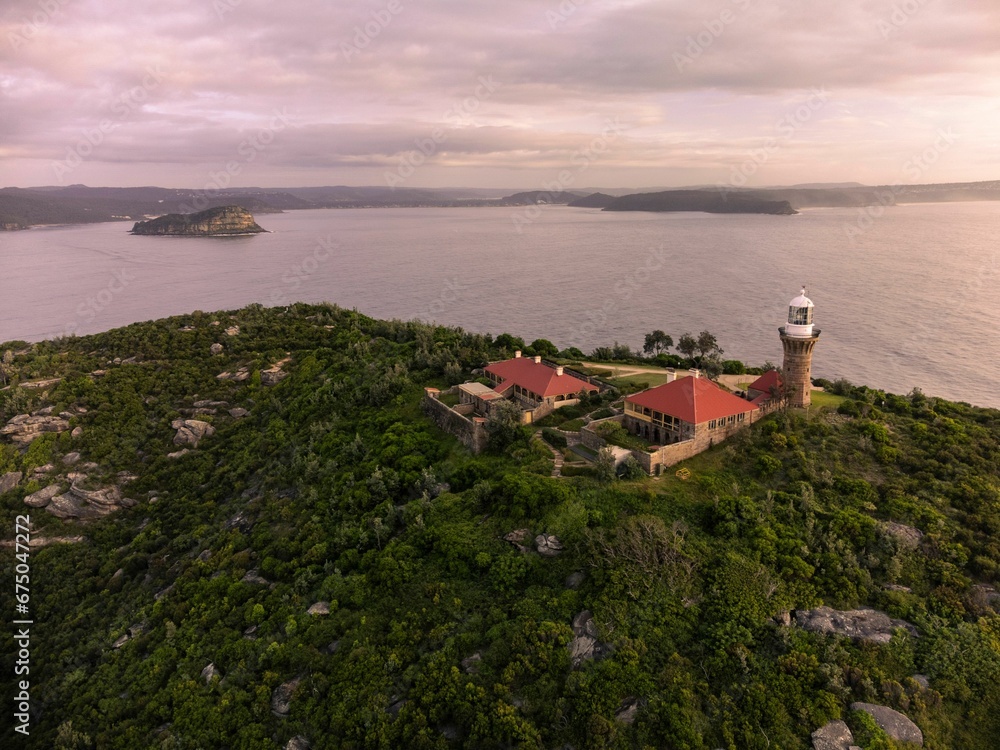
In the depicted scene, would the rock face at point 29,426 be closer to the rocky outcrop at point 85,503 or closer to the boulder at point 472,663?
the rocky outcrop at point 85,503

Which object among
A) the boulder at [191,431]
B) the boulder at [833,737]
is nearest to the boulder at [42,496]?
the boulder at [191,431]

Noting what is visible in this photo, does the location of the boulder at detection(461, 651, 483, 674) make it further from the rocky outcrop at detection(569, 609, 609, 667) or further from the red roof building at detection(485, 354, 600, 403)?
the red roof building at detection(485, 354, 600, 403)

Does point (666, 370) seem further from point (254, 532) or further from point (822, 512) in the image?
point (254, 532)

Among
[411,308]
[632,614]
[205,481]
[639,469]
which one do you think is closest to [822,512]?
[639,469]

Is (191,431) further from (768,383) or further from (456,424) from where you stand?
(768,383)

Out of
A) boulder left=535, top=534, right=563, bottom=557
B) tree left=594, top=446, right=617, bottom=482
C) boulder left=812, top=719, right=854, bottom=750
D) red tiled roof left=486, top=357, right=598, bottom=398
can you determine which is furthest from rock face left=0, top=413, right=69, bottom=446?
boulder left=812, top=719, right=854, bottom=750
